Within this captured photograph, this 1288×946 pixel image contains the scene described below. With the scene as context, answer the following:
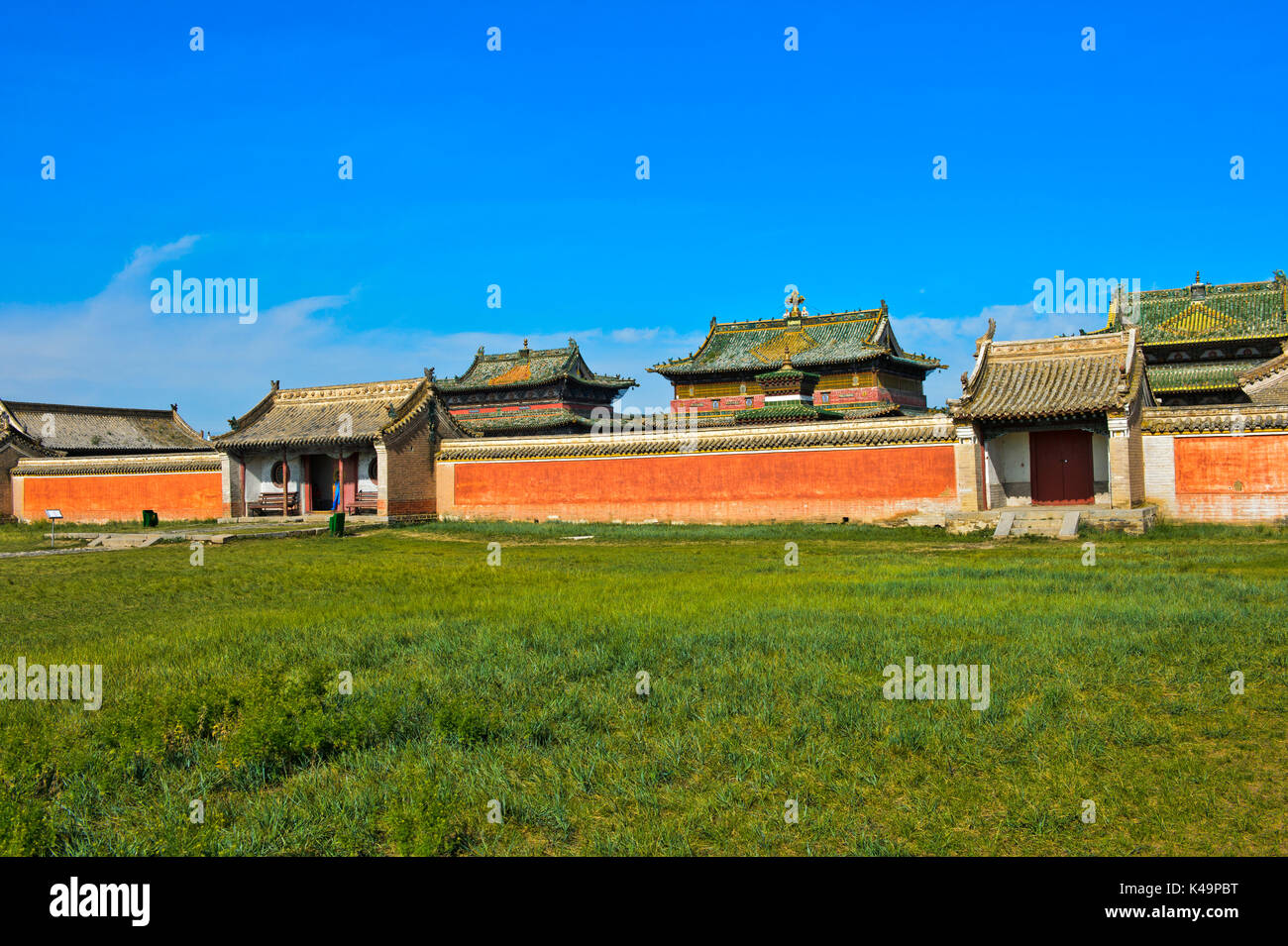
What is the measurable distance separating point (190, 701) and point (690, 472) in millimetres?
22232

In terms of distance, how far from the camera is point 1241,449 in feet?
72.5

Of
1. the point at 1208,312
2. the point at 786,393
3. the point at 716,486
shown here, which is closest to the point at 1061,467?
the point at 716,486

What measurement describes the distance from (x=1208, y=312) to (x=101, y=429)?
42.9 metres

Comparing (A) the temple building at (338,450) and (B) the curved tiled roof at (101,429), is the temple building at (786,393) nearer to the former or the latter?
(A) the temple building at (338,450)

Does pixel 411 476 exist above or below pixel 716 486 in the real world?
above

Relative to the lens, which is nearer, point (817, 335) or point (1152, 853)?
point (1152, 853)

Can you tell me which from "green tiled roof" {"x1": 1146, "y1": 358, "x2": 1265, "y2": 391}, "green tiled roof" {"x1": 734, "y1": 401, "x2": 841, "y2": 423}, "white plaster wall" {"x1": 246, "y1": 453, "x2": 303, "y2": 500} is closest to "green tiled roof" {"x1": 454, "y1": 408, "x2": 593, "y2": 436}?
"white plaster wall" {"x1": 246, "y1": 453, "x2": 303, "y2": 500}

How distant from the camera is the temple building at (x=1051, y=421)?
22.8 m

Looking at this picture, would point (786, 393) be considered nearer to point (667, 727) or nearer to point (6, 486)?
point (667, 727)

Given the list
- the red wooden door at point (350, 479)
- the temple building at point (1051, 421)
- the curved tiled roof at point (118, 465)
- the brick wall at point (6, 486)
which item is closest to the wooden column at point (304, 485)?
the red wooden door at point (350, 479)

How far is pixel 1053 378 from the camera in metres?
24.7

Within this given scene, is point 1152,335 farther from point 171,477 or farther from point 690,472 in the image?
point 171,477

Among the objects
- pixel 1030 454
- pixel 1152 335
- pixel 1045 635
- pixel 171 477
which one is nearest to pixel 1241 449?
pixel 1030 454

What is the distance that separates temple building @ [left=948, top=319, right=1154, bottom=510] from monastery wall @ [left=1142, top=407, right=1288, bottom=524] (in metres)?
0.48
